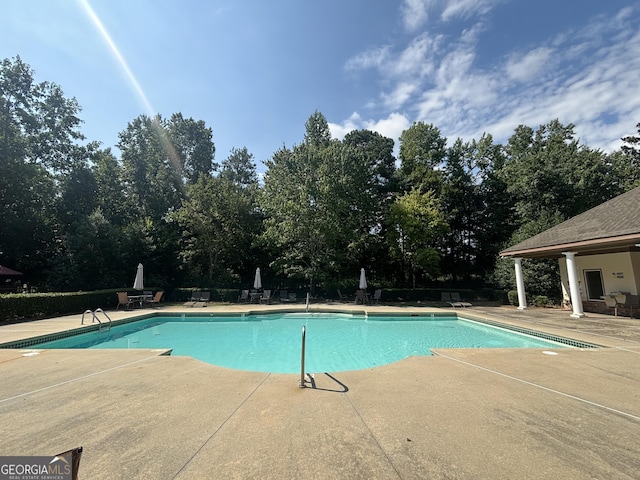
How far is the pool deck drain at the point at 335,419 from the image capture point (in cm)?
231

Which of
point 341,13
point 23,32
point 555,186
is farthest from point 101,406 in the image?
point 555,186

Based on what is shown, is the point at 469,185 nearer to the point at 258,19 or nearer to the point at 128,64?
the point at 258,19

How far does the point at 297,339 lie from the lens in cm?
945

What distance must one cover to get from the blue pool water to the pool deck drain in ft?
8.32

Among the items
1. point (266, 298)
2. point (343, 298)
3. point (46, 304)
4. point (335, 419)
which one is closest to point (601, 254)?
point (343, 298)

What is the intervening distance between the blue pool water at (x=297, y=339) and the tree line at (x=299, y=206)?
6436mm

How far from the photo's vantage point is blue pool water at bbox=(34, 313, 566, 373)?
24.2 feet

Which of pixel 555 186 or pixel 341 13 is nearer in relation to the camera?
pixel 341 13

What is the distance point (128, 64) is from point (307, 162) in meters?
11.6

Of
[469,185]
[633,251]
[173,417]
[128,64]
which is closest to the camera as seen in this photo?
[173,417]

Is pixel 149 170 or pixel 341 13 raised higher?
pixel 149 170

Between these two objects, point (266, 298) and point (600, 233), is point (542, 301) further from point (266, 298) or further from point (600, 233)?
point (266, 298)

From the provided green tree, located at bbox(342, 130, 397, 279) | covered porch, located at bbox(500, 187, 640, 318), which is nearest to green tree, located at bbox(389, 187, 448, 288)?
green tree, located at bbox(342, 130, 397, 279)

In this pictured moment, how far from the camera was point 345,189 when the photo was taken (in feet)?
61.2
